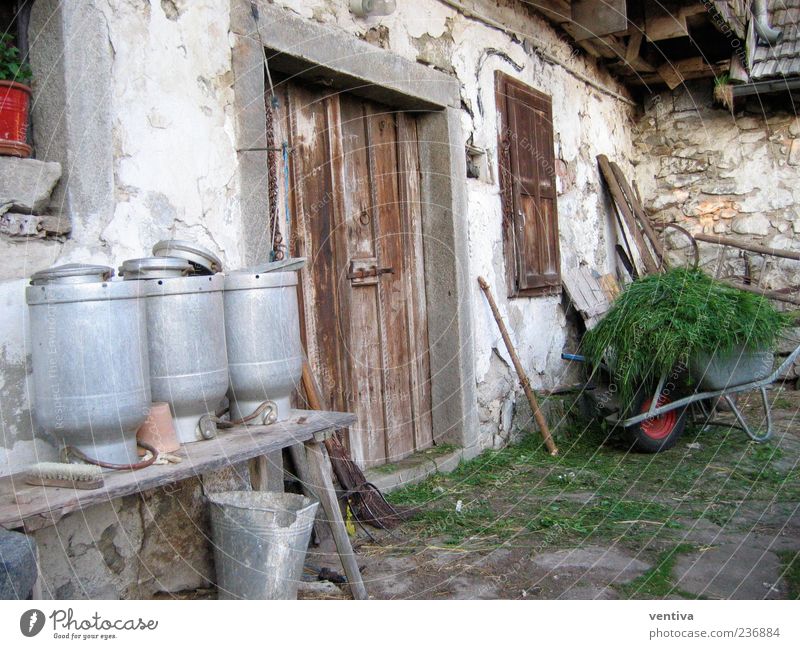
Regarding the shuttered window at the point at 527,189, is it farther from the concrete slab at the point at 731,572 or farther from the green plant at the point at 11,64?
the green plant at the point at 11,64

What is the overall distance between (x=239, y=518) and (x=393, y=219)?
7.34 ft

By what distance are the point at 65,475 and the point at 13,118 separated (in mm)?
1055

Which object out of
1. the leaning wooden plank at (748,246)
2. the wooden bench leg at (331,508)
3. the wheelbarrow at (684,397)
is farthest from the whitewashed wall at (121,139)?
the leaning wooden plank at (748,246)

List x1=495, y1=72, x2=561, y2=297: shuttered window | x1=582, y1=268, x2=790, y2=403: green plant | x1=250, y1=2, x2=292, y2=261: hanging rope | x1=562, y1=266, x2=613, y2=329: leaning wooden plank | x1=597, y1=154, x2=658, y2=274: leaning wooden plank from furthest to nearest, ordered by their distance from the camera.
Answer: x1=597, y1=154, x2=658, y2=274: leaning wooden plank
x1=562, y1=266, x2=613, y2=329: leaning wooden plank
x1=495, y1=72, x2=561, y2=297: shuttered window
x1=582, y1=268, x2=790, y2=403: green plant
x1=250, y1=2, x2=292, y2=261: hanging rope

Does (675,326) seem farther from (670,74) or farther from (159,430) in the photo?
(670,74)

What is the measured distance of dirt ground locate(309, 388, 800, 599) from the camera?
2.76 m

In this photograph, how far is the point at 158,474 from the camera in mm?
1880

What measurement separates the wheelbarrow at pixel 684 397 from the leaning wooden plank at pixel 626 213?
225 cm

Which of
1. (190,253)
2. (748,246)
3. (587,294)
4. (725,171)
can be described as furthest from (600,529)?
(725,171)

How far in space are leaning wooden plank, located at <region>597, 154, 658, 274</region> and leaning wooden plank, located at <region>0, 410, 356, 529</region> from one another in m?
5.11

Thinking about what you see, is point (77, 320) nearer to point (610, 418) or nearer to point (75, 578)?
point (75, 578)

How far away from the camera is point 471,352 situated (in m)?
4.46

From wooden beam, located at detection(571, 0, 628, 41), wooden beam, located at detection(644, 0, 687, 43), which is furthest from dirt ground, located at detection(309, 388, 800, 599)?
wooden beam, located at detection(644, 0, 687, 43)

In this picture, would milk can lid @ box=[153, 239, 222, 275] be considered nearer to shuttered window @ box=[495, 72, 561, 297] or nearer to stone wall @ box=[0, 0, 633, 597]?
stone wall @ box=[0, 0, 633, 597]
